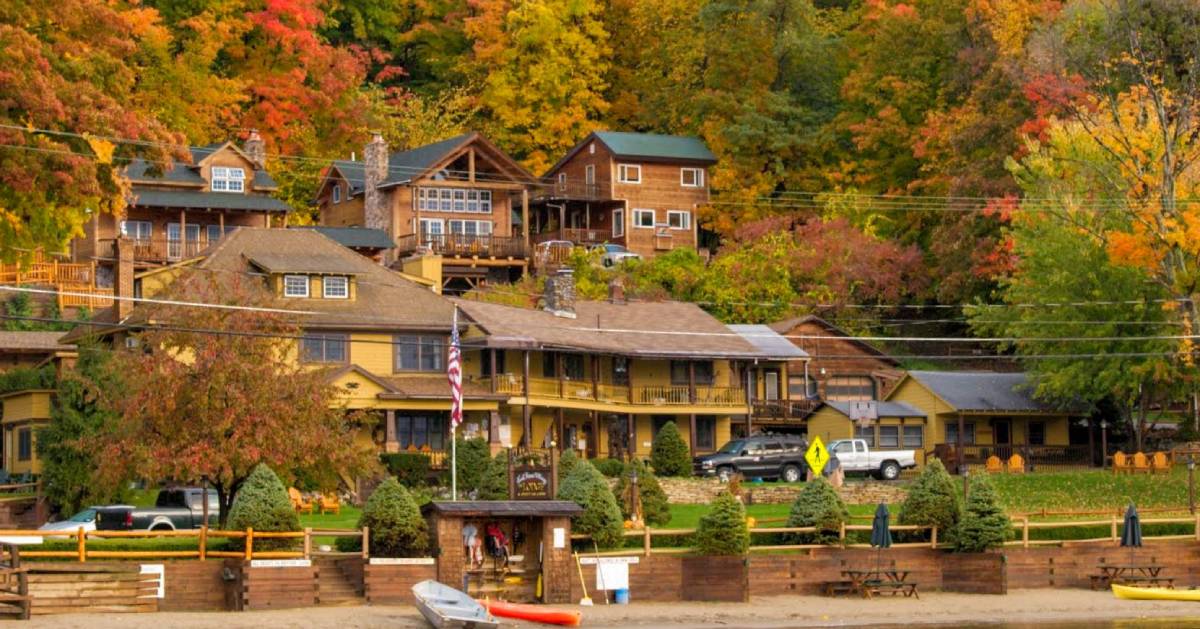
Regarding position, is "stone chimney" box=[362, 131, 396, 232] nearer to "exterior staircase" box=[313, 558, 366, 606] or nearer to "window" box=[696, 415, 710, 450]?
"window" box=[696, 415, 710, 450]

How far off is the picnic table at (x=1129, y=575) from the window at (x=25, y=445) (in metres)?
33.2

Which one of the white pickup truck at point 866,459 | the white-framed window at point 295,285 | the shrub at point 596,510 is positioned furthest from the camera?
the white pickup truck at point 866,459

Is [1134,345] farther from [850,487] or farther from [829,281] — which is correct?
[829,281]

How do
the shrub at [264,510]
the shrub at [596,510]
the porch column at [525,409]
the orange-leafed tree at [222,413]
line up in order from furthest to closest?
1. the porch column at [525,409]
2. the orange-leafed tree at [222,413]
3. the shrub at [596,510]
4. the shrub at [264,510]

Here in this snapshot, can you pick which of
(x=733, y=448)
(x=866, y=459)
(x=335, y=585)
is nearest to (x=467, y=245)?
(x=733, y=448)

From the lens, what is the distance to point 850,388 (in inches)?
3255

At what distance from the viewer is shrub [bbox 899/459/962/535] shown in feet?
174

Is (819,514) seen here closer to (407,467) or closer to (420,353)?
(407,467)

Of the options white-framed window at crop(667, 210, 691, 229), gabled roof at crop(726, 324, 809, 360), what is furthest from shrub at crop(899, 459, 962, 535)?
white-framed window at crop(667, 210, 691, 229)

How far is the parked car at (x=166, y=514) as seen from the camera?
172 ft

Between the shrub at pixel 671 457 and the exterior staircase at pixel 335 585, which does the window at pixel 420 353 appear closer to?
the shrub at pixel 671 457

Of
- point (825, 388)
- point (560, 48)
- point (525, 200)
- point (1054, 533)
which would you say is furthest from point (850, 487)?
point (560, 48)

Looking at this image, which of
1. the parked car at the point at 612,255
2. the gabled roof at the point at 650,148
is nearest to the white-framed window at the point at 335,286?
the parked car at the point at 612,255

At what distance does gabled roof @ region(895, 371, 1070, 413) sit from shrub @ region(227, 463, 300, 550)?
115 feet
